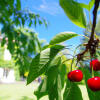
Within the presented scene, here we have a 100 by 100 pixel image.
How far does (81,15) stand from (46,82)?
35 centimetres

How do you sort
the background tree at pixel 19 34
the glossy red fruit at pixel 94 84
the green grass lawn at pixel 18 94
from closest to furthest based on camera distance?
the glossy red fruit at pixel 94 84
the background tree at pixel 19 34
the green grass lawn at pixel 18 94

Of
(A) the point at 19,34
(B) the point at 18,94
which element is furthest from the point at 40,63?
(B) the point at 18,94

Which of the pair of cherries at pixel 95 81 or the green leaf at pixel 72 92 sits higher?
the pair of cherries at pixel 95 81

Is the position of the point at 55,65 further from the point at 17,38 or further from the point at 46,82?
the point at 17,38

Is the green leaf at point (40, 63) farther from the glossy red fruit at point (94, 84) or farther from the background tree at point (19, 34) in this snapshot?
the background tree at point (19, 34)

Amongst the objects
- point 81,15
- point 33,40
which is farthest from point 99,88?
point 33,40

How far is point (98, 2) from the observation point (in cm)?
64

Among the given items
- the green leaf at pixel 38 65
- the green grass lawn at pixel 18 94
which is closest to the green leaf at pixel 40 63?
the green leaf at pixel 38 65

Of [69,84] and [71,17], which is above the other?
[71,17]

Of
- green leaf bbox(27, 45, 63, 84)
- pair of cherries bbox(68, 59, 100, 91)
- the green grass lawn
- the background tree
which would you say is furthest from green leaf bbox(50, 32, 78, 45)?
the green grass lawn

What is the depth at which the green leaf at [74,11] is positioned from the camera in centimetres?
76

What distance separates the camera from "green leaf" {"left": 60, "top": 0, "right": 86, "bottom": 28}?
76cm

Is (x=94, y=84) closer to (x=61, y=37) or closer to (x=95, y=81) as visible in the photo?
(x=95, y=81)

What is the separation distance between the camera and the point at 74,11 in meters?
0.77
